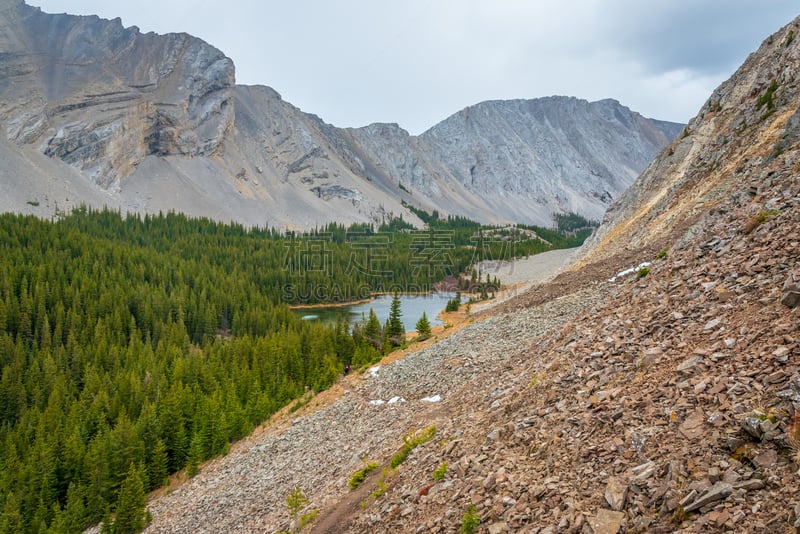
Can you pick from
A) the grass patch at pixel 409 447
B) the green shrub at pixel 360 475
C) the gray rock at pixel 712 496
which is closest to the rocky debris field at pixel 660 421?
the gray rock at pixel 712 496

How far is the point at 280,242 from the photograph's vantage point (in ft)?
521

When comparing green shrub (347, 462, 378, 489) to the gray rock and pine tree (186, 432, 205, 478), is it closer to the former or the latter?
the gray rock

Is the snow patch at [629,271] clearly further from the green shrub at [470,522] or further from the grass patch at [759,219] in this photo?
the green shrub at [470,522]

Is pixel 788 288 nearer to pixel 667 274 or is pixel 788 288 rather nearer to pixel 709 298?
pixel 709 298

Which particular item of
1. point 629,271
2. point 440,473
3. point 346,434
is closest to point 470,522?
point 440,473

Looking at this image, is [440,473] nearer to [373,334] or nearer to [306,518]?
[306,518]

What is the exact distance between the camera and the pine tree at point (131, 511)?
27828mm

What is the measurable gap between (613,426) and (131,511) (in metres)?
30.3

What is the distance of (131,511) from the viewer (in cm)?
2847

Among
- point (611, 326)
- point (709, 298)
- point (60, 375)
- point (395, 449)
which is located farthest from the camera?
point (60, 375)

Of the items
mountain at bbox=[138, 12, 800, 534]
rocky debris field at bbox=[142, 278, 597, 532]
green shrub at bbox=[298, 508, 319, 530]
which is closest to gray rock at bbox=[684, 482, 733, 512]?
mountain at bbox=[138, 12, 800, 534]

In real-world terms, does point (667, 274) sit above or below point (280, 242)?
below

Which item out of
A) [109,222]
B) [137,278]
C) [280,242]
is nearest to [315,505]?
[137,278]

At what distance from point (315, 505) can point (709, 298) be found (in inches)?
554
